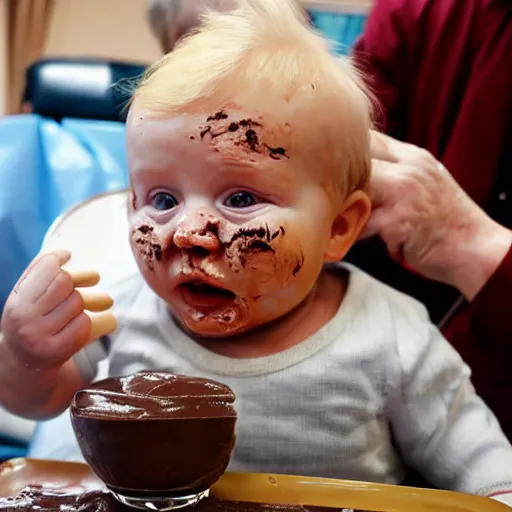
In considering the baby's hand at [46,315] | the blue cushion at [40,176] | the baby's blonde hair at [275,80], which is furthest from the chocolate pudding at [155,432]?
the blue cushion at [40,176]

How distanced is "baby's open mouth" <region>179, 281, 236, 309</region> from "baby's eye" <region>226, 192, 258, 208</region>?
67 mm

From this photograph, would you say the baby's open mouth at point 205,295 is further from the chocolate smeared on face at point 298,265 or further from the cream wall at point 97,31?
the cream wall at point 97,31

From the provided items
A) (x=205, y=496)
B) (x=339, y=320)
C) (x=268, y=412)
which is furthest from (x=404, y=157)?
(x=205, y=496)

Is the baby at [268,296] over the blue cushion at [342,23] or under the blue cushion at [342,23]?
over

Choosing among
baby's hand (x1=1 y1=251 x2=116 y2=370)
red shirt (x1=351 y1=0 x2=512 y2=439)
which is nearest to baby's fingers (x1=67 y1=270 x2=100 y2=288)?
baby's hand (x1=1 y1=251 x2=116 y2=370)

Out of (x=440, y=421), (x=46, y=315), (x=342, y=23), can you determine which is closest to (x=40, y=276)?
(x=46, y=315)

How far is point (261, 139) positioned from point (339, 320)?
207 millimetres

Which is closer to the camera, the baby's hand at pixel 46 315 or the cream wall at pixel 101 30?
the baby's hand at pixel 46 315

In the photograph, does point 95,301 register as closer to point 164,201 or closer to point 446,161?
point 164,201

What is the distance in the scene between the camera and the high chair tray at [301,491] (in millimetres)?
516

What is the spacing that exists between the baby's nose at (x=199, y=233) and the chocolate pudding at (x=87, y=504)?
181 mm

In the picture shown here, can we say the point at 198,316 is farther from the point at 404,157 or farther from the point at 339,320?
the point at 404,157

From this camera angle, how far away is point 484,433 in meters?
0.64

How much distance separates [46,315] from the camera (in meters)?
0.56
